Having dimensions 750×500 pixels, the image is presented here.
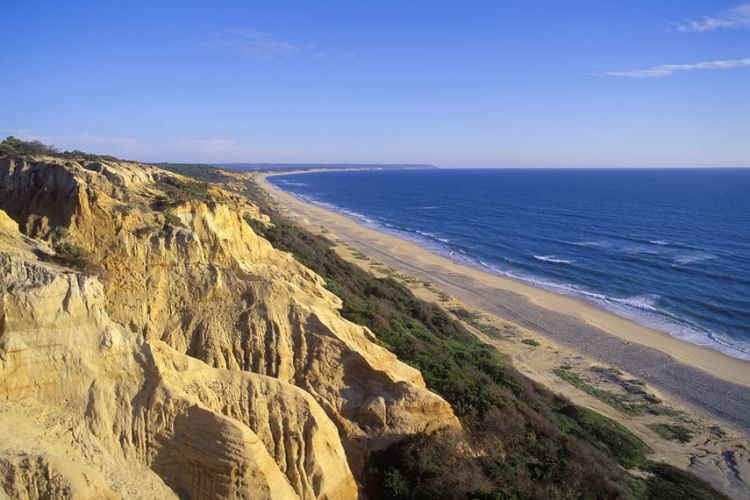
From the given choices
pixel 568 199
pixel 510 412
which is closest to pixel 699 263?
pixel 510 412

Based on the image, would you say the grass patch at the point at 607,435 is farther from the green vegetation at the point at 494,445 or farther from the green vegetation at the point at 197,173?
the green vegetation at the point at 197,173

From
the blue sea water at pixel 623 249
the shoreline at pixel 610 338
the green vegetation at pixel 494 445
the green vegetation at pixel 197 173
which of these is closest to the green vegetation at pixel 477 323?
the shoreline at pixel 610 338

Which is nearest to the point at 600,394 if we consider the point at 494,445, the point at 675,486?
the point at 675,486

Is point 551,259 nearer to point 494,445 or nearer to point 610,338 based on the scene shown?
point 610,338

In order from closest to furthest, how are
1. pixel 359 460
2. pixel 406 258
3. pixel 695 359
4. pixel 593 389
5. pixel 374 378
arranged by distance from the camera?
pixel 359 460, pixel 374 378, pixel 593 389, pixel 695 359, pixel 406 258

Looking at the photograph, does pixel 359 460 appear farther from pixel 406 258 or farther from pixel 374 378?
pixel 406 258

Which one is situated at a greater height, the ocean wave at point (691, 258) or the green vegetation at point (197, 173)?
the green vegetation at point (197, 173)
